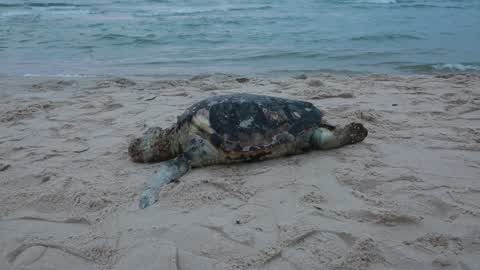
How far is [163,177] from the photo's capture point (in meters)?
2.99

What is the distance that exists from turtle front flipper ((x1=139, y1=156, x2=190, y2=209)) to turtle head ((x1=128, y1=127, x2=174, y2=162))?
0.28 ft

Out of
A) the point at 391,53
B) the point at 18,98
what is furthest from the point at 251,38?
the point at 18,98

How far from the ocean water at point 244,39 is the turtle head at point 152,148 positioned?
13.9 feet

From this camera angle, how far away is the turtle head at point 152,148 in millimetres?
3398

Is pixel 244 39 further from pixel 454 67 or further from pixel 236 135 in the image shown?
pixel 236 135

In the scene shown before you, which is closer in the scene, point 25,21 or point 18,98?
point 18,98

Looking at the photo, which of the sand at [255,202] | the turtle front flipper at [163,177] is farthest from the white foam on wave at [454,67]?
the turtle front flipper at [163,177]

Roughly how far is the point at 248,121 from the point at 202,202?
84 cm

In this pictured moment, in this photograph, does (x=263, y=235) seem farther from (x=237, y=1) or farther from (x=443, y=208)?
(x=237, y=1)

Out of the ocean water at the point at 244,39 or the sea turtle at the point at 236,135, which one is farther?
the ocean water at the point at 244,39

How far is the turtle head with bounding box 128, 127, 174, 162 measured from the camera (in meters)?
3.40

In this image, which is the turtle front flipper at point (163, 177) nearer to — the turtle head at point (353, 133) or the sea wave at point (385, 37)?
the turtle head at point (353, 133)

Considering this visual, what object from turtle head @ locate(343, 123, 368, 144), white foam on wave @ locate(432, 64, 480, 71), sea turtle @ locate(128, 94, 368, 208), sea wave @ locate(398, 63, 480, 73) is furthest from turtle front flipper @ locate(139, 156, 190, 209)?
white foam on wave @ locate(432, 64, 480, 71)

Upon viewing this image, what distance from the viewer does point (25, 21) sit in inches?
561
